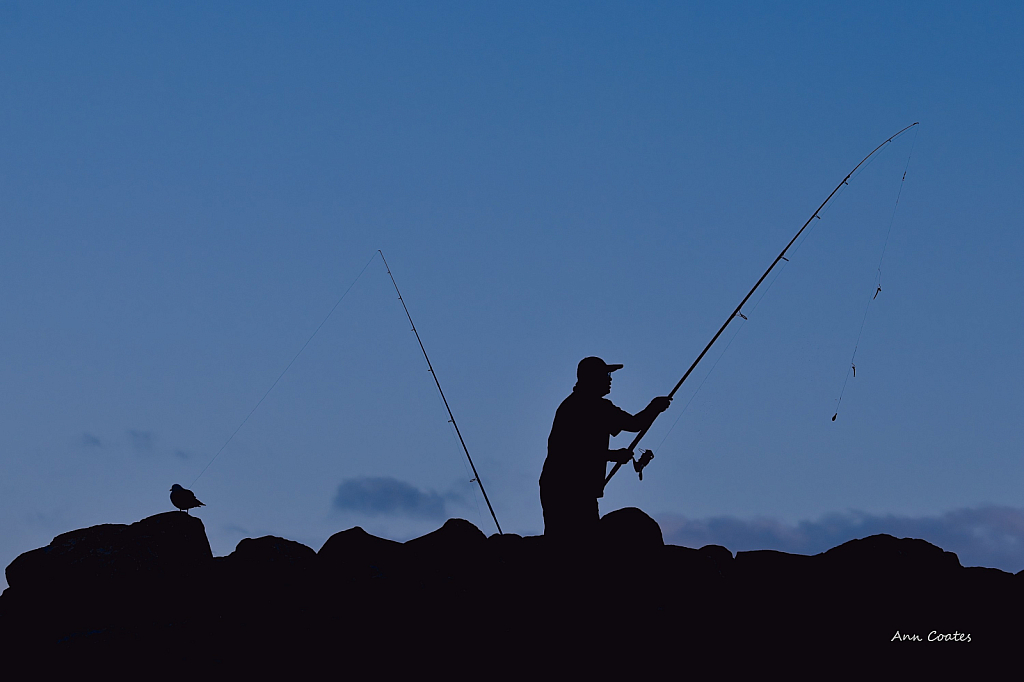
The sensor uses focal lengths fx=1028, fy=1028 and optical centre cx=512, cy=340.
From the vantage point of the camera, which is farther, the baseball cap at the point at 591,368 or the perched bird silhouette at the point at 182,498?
the perched bird silhouette at the point at 182,498

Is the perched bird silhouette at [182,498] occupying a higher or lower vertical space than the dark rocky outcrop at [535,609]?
higher

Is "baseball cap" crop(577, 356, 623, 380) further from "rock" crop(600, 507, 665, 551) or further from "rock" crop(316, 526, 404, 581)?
"rock" crop(316, 526, 404, 581)

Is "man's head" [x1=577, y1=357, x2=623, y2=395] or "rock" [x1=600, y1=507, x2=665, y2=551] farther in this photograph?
"rock" [x1=600, y1=507, x2=665, y2=551]

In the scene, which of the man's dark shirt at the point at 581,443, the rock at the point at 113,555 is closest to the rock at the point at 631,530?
the man's dark shirt at the point at 581,443

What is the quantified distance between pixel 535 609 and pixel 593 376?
6.03 ft

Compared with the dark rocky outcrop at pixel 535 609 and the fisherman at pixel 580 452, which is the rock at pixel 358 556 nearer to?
the dark rocky outcrop at pixel 535 609

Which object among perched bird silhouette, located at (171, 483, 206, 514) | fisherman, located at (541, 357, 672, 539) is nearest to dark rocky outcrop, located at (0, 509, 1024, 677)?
fisherman, located at (541, 357, 672, 539)

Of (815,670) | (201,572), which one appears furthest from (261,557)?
(815,670)

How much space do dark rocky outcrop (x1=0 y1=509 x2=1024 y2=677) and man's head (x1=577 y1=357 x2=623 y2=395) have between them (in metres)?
1.16

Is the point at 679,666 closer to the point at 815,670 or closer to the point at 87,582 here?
the point at 815,670

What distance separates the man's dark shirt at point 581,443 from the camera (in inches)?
300

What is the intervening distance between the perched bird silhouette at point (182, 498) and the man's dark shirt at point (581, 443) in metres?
6.28

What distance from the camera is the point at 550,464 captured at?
25.4 ft

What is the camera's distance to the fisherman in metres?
7.63
